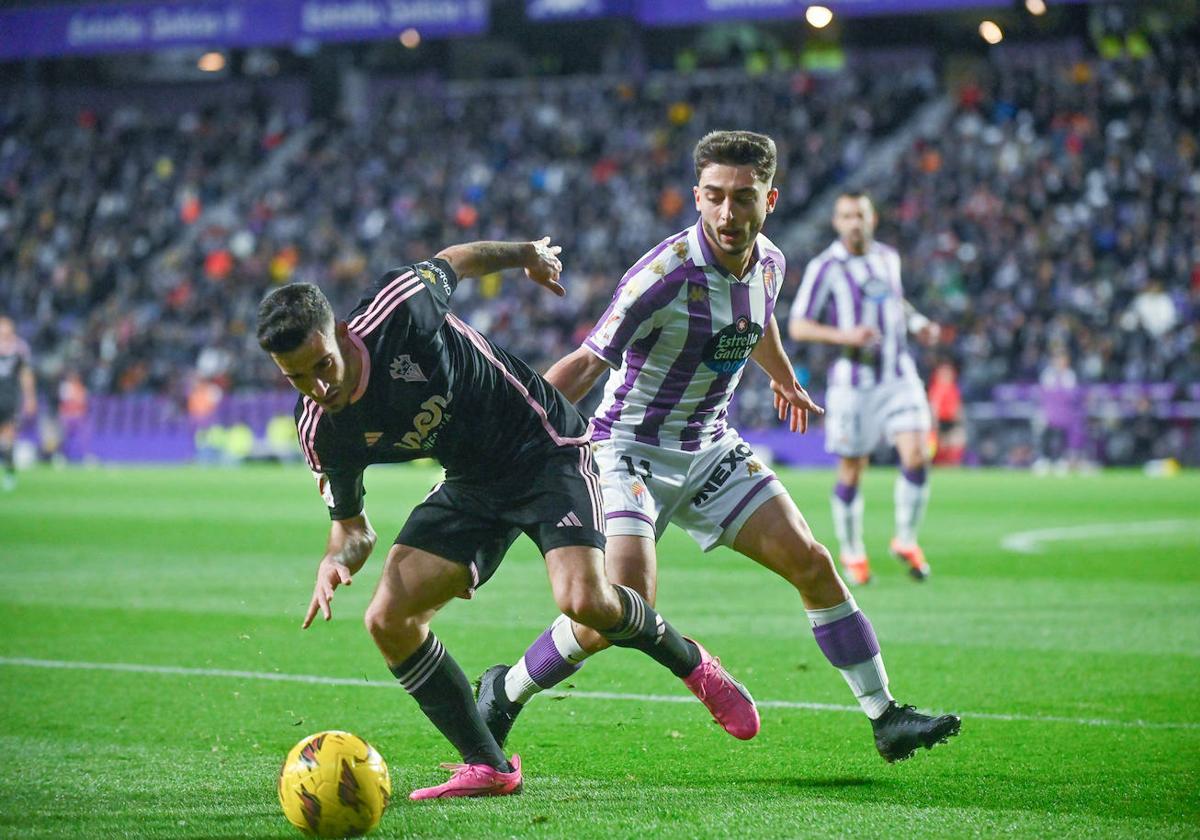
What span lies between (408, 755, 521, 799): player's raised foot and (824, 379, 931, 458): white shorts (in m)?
6.51

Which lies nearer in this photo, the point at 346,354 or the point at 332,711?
the point at 346,354

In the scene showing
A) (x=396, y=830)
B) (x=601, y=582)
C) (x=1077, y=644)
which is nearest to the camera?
(x=396, y=830)

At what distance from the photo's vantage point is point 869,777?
5.48m

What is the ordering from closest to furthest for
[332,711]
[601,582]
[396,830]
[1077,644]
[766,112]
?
[396,830] < [601,582] < [332,711] < [1077,644] < [766,112]

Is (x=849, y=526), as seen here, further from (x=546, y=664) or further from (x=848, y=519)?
(x=546, y=664)

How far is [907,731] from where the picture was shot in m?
5.42

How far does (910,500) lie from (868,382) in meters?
0.90

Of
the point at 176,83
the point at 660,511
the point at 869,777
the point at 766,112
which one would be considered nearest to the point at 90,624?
the point at 660,511

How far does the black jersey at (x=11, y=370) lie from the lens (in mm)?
22438

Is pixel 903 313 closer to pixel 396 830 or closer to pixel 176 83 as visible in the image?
pixel 396 830

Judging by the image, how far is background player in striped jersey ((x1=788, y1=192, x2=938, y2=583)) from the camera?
11344mm

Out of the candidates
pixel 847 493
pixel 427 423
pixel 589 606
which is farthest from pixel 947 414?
pixel 427 423

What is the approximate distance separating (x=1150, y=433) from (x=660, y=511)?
68.5ft

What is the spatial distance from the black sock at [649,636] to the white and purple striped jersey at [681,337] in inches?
31.5
